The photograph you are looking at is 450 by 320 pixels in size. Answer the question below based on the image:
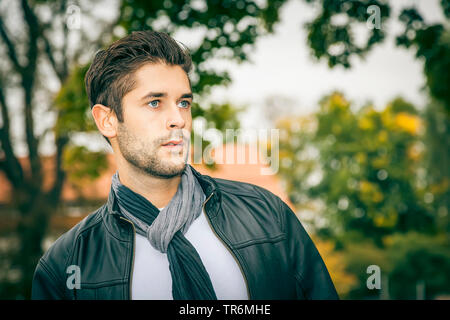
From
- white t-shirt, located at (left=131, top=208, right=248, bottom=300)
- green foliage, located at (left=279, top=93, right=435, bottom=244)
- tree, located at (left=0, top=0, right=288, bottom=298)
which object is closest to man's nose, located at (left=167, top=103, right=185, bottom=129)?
white t-shirt, located at (left=131, top=208, right=248, bottom=300)

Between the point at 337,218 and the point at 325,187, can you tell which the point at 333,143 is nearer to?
the point at 325,187

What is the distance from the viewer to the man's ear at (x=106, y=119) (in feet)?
7.15

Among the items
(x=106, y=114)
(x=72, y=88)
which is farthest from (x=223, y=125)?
(x=106, y=114)

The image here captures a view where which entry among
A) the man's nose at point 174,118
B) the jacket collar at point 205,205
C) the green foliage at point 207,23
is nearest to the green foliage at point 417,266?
the green foliage at point 207,23

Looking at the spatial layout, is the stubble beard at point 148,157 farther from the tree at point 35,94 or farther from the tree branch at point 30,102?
the tree branch at point 30,102

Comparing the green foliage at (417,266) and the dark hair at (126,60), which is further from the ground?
the dark hair at (126,60)

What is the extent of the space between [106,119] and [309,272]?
1467 millimetres

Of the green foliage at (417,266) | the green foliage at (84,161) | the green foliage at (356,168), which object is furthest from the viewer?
the green foliage at (356,168)

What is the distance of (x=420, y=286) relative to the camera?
22328 mm

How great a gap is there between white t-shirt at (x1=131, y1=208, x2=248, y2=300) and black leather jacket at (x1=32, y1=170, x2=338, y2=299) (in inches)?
1.7

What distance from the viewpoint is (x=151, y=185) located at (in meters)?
2.17

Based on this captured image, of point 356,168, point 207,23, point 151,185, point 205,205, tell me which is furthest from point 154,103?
point 356,168

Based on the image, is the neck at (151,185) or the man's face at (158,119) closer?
the man's face at (158,119)
